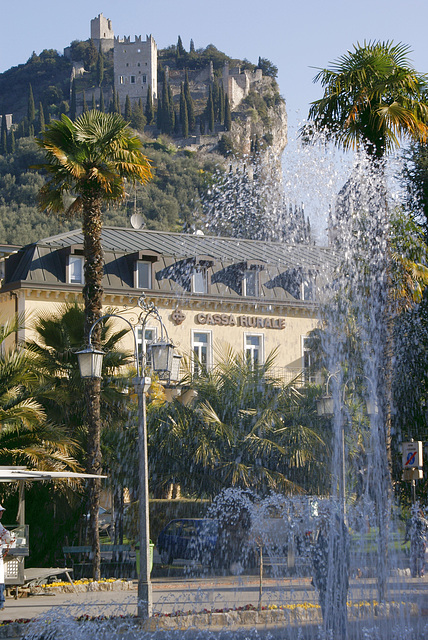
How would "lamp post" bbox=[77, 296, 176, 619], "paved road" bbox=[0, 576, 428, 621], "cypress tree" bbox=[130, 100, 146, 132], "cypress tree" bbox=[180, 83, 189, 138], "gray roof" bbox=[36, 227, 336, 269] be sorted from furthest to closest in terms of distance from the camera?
"cypress tree" bbox=[130, 100, 146, 132], "cypress tree" bbox=[180, 83, 189, 138], "gray roof" bbox=[36, 227, 336, 269], "paved road" bbox=[0, 576, 428, 621], "lamp post" bbox=[77, 296, 176, 619]

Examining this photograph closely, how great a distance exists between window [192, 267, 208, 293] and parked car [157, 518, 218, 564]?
1576 centimetres

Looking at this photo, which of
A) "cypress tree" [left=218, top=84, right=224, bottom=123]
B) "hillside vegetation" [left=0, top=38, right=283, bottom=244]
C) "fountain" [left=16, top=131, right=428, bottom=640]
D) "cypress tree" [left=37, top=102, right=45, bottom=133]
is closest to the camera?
"fountain" [left=16, top=131, right=428, bottom=640]

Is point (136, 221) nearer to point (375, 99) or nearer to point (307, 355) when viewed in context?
point (307, 355)

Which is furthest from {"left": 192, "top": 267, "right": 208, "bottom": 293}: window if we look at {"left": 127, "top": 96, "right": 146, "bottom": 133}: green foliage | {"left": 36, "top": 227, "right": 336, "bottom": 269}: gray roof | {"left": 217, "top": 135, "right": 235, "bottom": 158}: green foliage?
{"left": 127, "top": 96, "right": 146, "bottom": 133}: green foliage

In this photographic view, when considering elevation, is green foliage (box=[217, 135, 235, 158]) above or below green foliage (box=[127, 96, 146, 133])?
below

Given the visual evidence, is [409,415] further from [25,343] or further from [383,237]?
[25,343]

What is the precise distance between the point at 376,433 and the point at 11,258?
23.3 metres

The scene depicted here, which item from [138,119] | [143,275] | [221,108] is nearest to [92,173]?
[143,275]

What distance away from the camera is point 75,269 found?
37.1 metres

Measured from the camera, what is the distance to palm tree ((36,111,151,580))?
65.1 ft

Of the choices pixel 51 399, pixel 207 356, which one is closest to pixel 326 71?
pixel 51 399

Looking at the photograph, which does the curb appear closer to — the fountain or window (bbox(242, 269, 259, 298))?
the fountain

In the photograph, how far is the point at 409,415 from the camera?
2117 centimetres

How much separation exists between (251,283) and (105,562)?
19194mm
